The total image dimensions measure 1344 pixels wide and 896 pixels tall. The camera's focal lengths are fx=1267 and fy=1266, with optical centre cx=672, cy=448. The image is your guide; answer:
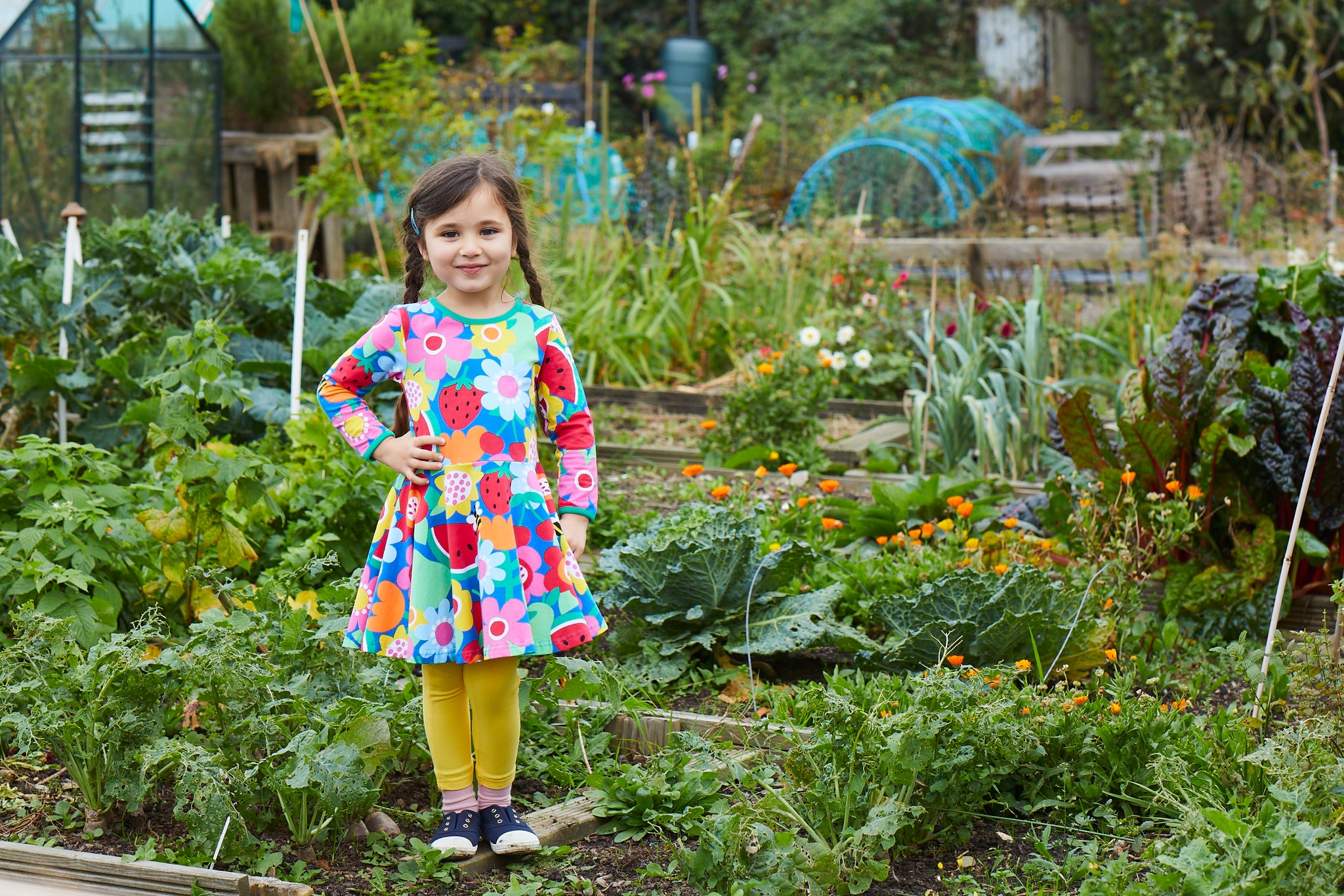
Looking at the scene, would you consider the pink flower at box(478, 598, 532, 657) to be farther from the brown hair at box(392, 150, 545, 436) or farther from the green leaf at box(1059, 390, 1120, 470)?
the green leaf at box(1059, 390, 1120, 470)

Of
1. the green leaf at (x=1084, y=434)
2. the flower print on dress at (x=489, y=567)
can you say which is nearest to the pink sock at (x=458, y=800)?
the flower print on dress at (x=489, y=567)

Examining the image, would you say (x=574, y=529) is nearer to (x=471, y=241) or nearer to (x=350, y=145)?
(x=471, y=241)

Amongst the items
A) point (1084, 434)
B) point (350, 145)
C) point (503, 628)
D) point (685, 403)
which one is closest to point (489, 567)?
point (503, 628)

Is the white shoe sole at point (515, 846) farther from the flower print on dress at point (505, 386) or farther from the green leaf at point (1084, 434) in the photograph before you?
the green leaf at point (1084, 434)

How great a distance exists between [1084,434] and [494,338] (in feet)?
6.38

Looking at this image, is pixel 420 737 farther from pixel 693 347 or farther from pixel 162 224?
pixel 693 347

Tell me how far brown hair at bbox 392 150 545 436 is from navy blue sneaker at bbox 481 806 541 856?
0.71m

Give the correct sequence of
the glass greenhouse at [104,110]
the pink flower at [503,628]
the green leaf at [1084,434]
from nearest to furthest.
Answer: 1. the pink flower at [503,628]
2. the green leaf at [1084,434]
3. the glass greenhouse at [104,110]

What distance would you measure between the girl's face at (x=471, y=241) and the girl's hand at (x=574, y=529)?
1.39ft

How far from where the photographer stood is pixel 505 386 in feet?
7.07

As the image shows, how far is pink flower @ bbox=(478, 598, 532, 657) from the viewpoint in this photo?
2.05m

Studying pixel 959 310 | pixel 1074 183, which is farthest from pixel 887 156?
pixel 959 310

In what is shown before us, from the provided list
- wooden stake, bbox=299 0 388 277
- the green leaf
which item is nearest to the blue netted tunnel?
wooden stake, bbox=299 0 388 277

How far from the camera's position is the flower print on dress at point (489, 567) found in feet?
6.81
